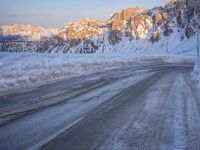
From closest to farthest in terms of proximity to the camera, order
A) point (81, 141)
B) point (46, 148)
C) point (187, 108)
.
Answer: point (46, 148) → point (81, 141) → point (187, 108)

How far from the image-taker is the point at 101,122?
25.6 feet

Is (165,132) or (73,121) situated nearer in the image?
(165,132)

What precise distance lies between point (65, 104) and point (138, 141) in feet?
15.1

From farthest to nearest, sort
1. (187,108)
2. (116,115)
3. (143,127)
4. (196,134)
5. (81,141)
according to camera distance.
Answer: (187,108) < (116,115) < (143,127) < (196,134) < (81,141)

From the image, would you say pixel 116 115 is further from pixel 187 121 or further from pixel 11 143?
pixel 11 143

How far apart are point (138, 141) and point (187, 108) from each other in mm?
3774

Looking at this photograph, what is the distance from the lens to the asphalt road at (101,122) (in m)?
6.15

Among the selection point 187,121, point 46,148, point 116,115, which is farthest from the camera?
point 116,115

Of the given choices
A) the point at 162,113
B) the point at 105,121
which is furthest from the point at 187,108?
the point at 105,121

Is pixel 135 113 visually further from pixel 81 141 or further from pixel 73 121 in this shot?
pixel 81 141

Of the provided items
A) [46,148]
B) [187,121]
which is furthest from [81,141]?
[187,121]

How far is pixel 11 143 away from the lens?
6168 millimetres

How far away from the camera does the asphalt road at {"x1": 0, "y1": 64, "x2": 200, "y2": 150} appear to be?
20.2 feet

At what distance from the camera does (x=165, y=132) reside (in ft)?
22.8
